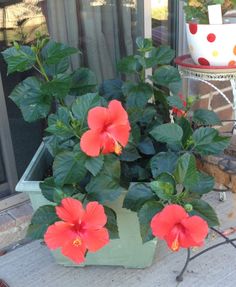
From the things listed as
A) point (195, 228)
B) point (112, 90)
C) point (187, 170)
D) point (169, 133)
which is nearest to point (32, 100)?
point (112, 90)

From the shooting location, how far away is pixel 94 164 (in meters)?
1.18

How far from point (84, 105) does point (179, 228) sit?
457 mm

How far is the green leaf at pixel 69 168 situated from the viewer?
1199 mm

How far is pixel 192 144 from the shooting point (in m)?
1.31

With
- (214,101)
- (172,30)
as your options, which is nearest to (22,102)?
(172,30)

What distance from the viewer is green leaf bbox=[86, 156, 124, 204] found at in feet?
4.05

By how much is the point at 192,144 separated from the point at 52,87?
49 centimetres

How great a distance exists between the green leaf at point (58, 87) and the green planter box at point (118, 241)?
0.34 meters

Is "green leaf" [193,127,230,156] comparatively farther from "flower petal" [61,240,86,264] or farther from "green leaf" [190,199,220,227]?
"flower petal" [61,240,86,264]

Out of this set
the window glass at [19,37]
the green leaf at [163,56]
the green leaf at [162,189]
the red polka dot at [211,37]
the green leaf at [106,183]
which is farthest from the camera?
the window glass at [19,37]

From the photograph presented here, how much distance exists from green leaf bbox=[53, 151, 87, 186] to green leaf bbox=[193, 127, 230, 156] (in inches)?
14.5

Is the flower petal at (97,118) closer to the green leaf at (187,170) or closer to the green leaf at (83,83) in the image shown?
the green leaf at (187,170)

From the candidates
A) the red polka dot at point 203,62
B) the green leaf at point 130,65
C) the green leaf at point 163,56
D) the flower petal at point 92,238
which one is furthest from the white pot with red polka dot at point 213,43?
the flower petal at point 92,238

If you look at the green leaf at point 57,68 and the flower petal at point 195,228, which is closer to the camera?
the flower petal at point 195,228
